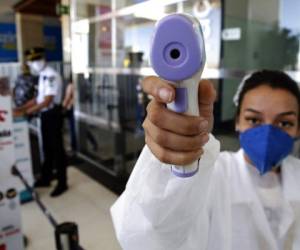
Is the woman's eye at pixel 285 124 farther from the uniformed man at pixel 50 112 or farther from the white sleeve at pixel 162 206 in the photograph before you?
the uniformed man at pixel 50 112

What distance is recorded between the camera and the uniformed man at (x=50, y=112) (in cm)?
252

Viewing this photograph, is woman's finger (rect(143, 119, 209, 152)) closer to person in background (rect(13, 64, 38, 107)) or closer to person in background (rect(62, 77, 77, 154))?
person in background (rect(62, 77, 77, 154))

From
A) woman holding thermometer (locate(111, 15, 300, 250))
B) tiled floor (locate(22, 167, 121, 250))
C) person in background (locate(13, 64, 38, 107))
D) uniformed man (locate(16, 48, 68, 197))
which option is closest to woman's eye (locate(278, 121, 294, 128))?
woman holding thermometer (locate(111, 15, 300, 250))

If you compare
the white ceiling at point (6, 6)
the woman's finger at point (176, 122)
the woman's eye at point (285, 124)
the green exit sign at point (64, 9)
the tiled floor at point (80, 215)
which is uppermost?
the white ceiling at point (6, 6)

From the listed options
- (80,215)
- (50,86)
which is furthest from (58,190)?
(50,86)

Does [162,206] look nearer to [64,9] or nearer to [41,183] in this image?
[41,183]

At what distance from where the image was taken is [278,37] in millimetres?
1489

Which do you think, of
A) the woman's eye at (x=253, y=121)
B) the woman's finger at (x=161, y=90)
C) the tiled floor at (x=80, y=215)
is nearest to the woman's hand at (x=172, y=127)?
the woman's finger at (x=161, y=90)

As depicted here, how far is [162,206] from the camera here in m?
0.49

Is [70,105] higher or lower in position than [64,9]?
lower

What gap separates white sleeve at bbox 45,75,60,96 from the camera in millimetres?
2520

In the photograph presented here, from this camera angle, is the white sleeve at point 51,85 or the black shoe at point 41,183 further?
the black shoe at point 41,183

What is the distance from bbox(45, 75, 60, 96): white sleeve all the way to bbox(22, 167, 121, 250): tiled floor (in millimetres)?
958

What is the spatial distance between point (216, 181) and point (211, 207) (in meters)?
0.08
